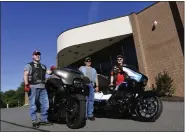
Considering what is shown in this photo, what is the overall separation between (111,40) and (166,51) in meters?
6.34

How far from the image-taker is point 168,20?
70.4 ft

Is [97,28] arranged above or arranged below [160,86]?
above

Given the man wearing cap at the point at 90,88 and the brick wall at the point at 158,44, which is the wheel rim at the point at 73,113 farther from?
the brick wall at the point at 158,44

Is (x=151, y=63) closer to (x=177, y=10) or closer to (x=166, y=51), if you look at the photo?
(x=166, y=51)

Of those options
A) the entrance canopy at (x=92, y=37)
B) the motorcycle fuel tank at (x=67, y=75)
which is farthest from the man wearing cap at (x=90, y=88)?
the entrance canopy at (x=92, y=37)

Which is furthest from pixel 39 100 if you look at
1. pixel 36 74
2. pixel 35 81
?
pixel 36 74

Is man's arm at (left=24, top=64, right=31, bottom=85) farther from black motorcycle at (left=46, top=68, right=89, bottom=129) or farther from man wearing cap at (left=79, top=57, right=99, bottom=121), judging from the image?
man wearing cap at (left=79, top=57, right=99, bottom=121)

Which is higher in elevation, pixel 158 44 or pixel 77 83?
pixel 158 44

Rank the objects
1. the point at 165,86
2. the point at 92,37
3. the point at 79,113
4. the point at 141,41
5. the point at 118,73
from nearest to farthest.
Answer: the point at 79,113
the point at 118,73
the point at 165,86
the point at 141,41
the point at 92,37

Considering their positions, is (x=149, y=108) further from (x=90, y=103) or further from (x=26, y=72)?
(x=26, y=72)

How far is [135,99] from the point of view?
24.2 feet

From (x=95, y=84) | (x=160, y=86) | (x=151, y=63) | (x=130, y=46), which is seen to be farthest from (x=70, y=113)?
(x=130, y=46)

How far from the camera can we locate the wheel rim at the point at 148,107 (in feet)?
23.3

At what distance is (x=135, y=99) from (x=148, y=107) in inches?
13.4
